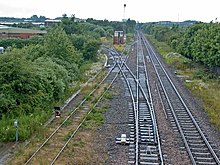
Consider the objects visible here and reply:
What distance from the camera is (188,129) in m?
17.4

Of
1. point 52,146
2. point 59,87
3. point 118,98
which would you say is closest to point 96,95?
point 118,98

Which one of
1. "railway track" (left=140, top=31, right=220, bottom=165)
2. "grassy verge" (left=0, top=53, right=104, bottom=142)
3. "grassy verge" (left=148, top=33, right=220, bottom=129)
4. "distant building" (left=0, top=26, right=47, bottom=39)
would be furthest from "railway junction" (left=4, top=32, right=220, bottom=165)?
"distant building" (left=0, top=26, right=47, bottom=39)

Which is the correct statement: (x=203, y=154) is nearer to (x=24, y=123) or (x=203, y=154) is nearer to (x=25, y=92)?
(x=24, y=123)

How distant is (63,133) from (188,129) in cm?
607

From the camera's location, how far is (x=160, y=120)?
750 inches

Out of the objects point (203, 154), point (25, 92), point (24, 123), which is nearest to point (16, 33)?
point (25, 92)

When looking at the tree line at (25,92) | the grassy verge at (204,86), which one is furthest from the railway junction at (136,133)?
the tree line at (25,92)

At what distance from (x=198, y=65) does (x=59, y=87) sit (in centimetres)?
2574

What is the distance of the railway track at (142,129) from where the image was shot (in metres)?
13.5

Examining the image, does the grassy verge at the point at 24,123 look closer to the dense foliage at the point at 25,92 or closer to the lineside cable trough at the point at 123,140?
the dense foliage at the point at 25,92

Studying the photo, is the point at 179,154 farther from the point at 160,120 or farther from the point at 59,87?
the point at 59,87

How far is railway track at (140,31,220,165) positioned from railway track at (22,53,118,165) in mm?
4707

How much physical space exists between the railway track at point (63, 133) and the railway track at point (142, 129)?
2539 millimetres

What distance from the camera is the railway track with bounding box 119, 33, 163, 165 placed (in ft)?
44.3
